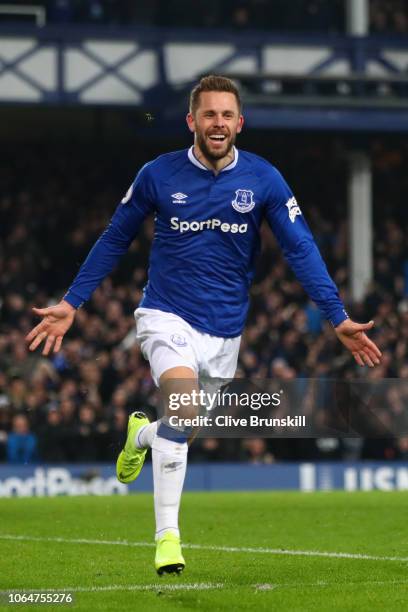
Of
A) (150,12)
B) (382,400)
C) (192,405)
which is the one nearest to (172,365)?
(192,405)

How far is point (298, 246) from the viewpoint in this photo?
854 cm

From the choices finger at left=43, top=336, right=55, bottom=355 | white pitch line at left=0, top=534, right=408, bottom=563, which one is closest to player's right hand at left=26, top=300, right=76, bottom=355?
finger at left=43, top=336, right=55, bottom=355

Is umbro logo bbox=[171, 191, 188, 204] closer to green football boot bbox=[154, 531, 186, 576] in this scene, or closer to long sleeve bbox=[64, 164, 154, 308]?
→ long sleeve bbox=[64, 164, 154, 308]

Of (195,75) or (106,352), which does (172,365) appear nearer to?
(106,352)

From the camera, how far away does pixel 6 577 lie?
8.86 metres

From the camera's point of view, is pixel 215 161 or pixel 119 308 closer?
pixel 215 161

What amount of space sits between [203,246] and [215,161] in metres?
0.47

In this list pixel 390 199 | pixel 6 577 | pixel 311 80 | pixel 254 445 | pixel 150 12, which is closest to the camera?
pixel 6 577

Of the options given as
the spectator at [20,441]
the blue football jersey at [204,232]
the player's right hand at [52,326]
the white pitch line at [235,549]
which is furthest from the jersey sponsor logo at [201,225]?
the spectator at [20,441]

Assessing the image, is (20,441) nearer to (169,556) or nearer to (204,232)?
(204,232)

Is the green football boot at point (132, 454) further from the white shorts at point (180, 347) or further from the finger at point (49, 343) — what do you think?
the finger at point (49, 343)

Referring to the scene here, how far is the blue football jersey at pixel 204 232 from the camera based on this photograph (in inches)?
336

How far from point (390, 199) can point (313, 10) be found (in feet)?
13.5

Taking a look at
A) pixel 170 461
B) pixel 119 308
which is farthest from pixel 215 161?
pixel 119 308
